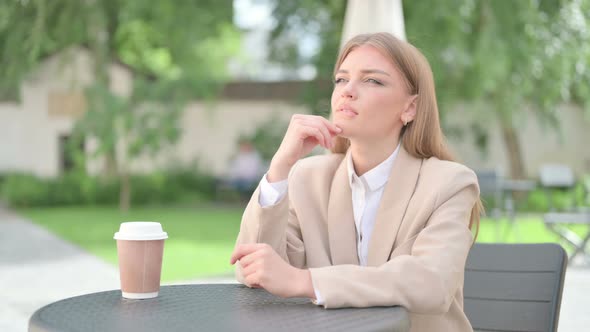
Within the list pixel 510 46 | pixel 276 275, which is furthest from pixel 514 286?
pixel 510 46

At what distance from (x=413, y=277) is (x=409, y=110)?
501 millimetres

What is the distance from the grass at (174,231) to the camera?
1009cm

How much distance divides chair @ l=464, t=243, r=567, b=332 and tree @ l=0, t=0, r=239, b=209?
9975 millimetres

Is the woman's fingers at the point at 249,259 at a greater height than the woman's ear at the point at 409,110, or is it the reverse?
the woman's ear at the point at 409,110

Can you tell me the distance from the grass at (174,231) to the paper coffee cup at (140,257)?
551cm

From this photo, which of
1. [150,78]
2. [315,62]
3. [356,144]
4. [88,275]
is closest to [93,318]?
[356,144]

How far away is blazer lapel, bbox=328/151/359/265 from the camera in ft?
7.22

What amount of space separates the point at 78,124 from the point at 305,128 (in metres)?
15.7

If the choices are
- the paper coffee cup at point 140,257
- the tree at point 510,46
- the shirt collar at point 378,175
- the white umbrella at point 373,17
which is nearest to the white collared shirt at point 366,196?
the shirt collar at point 378,175

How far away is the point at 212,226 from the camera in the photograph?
609 inches

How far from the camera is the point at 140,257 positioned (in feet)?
6.39

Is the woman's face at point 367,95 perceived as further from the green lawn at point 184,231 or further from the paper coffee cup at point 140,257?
the green lawn at point 184,231

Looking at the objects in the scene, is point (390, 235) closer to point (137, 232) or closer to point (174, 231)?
point (137, 232)

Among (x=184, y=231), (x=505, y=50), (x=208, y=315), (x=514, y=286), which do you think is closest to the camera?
(x=208, y=315)
